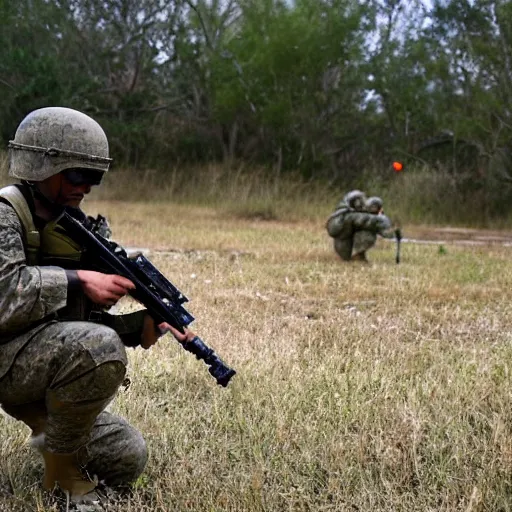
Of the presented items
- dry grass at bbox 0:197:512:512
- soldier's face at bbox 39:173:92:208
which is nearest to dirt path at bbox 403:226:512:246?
dry grass at bbox 0:197:512:512

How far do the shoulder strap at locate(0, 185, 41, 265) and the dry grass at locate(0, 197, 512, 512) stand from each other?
71 centimetres

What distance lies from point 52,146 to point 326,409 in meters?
1.41

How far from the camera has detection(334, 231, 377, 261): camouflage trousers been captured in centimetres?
768

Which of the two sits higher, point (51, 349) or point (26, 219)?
point (26, 219)

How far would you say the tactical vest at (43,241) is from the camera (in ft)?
6.75

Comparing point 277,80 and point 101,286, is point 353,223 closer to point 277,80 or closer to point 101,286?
point 101,286

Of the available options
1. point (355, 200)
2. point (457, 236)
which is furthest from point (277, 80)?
point (355, 200)

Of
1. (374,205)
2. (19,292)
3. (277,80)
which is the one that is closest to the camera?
(19,292)

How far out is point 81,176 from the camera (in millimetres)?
2170

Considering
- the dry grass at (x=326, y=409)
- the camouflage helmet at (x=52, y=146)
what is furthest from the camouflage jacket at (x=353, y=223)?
the camouflage helmet at (x=52, y=146)

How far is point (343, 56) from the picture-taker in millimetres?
16422

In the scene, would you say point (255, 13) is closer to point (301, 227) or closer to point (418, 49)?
point (418, 49)

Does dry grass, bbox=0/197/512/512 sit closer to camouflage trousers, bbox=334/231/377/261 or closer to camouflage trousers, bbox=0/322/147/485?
camouflage trousers, bbox=0/322/147/485

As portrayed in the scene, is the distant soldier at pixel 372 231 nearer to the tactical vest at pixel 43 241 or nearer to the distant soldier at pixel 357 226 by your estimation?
the distant soldier at pixel 357 226
